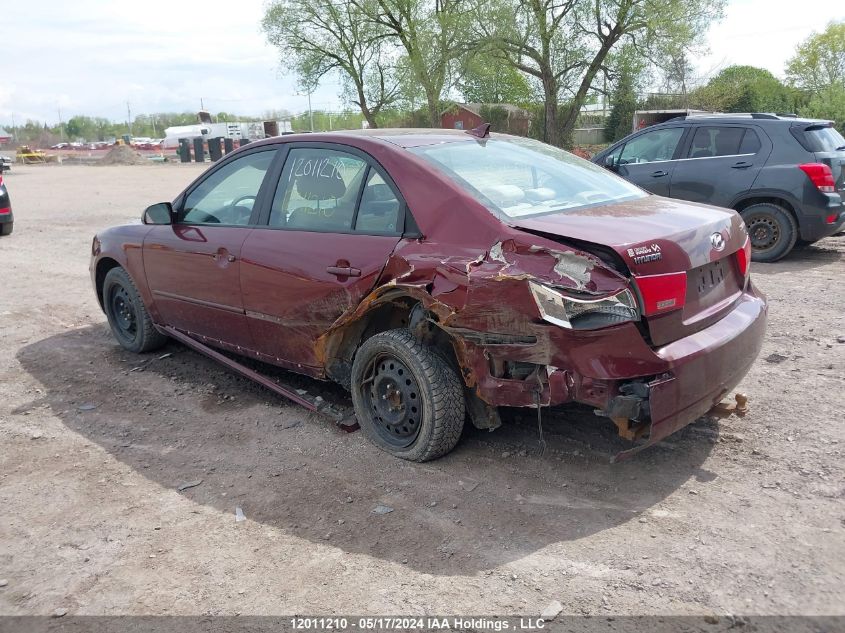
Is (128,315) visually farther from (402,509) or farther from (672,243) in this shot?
(672,243)

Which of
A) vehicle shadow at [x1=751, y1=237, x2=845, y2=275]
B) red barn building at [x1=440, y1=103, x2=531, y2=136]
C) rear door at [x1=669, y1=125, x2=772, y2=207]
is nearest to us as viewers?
vehicle shadow at [x1=751, y1=237, x2=845, y2=275]

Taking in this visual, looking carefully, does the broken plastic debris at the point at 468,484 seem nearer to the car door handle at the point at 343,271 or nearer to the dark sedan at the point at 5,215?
the car door handle at the point at 343,271

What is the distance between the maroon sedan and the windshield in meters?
0.02

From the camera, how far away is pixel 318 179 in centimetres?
423

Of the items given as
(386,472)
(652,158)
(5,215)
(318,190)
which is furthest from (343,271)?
(5,215)

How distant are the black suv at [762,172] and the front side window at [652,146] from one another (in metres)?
0.01

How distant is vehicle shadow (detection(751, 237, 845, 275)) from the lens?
8227mm

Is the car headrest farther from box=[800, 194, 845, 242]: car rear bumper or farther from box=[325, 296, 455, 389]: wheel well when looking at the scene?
box=[800, 194, 845, 242]: car rear bumper

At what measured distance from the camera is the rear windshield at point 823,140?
8.46 m

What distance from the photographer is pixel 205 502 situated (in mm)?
3572

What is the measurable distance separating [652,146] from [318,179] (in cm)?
699

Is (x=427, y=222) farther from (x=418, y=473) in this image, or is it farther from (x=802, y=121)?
(x=802, y=121)

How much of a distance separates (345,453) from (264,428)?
690 mm

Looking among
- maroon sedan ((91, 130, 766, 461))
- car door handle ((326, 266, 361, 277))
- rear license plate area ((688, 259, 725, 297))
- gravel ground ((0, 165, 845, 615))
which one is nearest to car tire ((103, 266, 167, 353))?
gravel ground ((0, 165, 845, 615))
